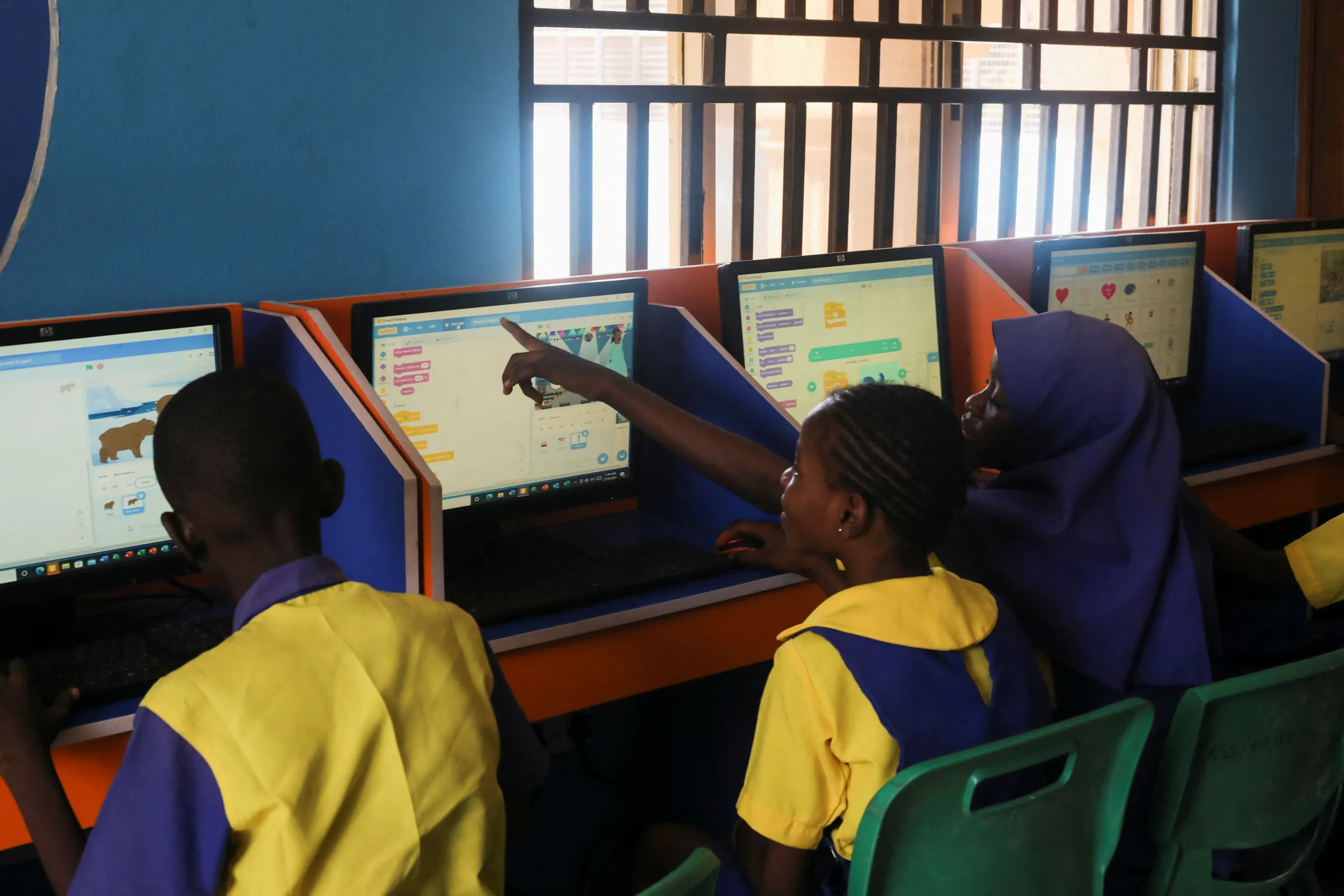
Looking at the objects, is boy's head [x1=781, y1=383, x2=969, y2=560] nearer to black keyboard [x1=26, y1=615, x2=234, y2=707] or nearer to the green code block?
black keyboard [x1=26, y1=615, x2=234, y2=707]

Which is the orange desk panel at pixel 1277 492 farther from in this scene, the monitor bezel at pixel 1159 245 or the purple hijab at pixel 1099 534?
the purple hijab at pixel 1099 534

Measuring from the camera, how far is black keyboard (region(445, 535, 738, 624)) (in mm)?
1715

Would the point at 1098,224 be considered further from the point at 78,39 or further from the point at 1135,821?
the point at 78,39

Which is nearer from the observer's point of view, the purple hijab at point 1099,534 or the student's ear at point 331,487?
the student's ear at point 331,487

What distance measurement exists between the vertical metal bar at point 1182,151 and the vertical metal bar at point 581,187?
82.4 inches

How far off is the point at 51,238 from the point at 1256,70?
342 cm

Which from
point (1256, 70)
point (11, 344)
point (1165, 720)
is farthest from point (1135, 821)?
point (1256, 70)

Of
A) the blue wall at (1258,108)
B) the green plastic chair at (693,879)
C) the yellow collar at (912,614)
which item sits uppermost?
the blue wall at (1258,108)

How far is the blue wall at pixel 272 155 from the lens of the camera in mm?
1971

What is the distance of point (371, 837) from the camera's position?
100cm

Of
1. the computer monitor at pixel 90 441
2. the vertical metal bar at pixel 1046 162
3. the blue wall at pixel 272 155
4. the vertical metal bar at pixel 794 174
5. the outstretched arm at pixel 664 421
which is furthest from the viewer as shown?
the vertical metal bar at pixel 1046 162

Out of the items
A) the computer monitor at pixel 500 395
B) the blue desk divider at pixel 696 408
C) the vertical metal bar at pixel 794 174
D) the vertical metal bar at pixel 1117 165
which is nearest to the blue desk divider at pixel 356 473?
the computer monitor at pixel 500 395

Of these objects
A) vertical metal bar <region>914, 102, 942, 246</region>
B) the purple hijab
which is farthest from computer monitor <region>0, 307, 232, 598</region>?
vertical metal bar <region>914, 102, 942, 246</region>

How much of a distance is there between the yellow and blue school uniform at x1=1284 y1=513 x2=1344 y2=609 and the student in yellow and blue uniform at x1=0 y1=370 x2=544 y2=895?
132 cm
